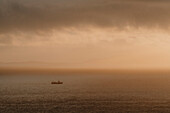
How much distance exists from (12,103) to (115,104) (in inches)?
2003

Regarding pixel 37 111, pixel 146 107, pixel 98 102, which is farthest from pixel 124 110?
pixel 37 111

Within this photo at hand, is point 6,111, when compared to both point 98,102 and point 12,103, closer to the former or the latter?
point 12,103

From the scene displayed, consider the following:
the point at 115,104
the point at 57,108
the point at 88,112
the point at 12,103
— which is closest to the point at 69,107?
the point at 57,108

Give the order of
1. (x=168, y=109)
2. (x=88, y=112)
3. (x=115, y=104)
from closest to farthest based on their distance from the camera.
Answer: (x=88, y=112) → (x=168, y=109) → (x=115, y=104)

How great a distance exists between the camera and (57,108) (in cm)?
11700

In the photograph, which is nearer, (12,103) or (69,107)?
(69,107)

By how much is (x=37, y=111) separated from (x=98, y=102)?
34435 millimetres

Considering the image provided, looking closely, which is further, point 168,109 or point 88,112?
point 168,109

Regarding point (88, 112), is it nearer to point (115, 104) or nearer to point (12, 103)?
point (115, 104)

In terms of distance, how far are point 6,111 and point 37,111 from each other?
13.2m

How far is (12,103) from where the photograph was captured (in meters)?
133

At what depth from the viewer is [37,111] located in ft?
364

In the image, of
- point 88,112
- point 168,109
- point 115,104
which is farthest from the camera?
point 115,104

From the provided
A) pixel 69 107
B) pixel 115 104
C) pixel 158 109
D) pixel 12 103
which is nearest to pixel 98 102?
pixel 115 104
